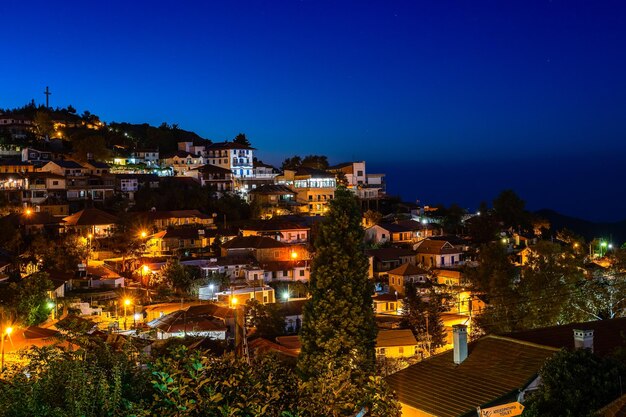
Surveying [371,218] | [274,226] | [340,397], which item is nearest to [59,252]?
[274,226]

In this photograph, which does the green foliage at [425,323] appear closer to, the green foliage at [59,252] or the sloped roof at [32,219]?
the green foliage at [59,252]

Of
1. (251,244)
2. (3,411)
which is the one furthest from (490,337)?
(251,244)

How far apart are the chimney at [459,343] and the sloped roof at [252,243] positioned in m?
21.8

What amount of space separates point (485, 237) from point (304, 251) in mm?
13595

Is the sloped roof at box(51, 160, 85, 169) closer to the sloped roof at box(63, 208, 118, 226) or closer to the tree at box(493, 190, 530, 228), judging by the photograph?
the sloped roof at box(63, 208, 118, 226)

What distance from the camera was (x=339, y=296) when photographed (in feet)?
43.7

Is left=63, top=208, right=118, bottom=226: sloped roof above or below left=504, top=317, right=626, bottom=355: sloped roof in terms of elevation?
above

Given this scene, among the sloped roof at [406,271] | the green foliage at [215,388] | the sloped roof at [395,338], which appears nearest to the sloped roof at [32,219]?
the sloped roof at [406,271]

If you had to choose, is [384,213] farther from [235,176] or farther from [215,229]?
[215,229]

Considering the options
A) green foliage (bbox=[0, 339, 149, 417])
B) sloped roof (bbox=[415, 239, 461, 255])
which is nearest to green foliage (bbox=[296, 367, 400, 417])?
green foliage (bbox=[0, 339, 149, 417])

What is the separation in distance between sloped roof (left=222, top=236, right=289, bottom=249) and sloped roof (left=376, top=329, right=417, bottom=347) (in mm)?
12002

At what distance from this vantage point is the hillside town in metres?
10.5

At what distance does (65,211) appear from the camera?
3806cm

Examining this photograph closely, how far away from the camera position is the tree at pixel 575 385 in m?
7.23
